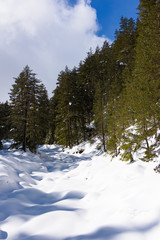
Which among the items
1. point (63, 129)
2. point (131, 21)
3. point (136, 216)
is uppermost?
point (131, 21)

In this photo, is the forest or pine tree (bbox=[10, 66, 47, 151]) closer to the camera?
the forest

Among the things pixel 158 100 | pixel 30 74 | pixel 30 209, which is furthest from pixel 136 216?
pixel 30 74

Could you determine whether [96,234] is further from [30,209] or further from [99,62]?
[99,62]

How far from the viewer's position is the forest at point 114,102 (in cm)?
836

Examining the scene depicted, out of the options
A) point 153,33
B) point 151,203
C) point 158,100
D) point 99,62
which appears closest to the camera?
point 151,203

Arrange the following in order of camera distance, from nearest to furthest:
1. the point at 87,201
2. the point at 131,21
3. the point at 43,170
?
1. the point at 87,201
2. the point at 43,170
3. the point at 131,21

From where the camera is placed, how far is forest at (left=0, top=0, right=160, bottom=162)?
329 inches

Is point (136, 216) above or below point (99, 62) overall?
below

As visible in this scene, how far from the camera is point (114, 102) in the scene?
15.3m

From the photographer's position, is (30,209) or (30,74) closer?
(30,209)

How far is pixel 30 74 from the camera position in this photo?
19.4 metres

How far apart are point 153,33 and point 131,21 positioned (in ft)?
63.2

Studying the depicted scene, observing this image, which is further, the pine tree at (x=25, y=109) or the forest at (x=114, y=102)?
the pine tree at (x=25, y=109)

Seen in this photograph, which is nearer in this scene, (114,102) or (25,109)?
(114,102)
